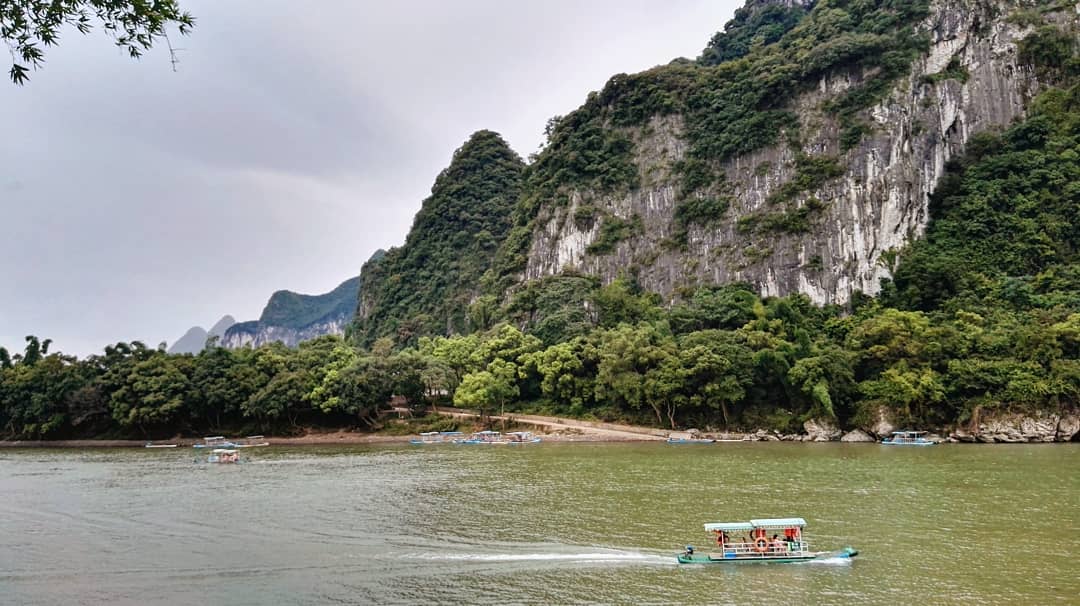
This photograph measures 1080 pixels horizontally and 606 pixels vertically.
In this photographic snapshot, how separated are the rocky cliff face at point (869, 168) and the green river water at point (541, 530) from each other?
2915cm

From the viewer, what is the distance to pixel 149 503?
81.8ft

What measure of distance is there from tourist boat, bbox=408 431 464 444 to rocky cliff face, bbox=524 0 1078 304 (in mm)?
30317

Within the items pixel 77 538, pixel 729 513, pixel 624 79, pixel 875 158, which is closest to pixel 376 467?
pixel 77 538

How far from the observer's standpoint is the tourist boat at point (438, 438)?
155 feet

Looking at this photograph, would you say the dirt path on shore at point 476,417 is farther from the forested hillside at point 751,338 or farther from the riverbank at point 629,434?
the forested hillside at point 751,338

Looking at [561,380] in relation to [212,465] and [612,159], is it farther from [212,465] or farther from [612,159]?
[612,159]

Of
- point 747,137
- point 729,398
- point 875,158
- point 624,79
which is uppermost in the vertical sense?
point 624,79

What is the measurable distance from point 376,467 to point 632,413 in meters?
21.4

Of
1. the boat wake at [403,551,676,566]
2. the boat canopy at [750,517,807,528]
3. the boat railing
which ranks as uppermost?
the boat canopy at [750,517,807,528]

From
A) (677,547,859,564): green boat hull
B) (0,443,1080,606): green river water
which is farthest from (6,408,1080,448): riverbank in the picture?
(677,547,859,564): green boat hull

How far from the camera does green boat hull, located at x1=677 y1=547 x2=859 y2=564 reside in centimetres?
1570

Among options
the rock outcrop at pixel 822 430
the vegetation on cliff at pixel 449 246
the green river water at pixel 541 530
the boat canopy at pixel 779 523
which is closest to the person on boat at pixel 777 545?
the boat canopy at pixel 779 523

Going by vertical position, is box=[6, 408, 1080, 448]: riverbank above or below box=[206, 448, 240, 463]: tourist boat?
above

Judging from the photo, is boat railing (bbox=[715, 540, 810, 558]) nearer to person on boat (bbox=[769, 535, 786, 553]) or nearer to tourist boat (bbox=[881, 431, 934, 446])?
person on boat (bbox=[769, 535, 786, 553])
